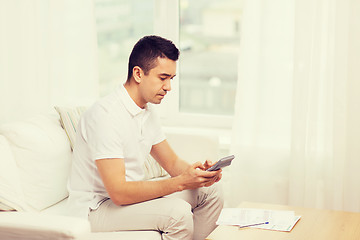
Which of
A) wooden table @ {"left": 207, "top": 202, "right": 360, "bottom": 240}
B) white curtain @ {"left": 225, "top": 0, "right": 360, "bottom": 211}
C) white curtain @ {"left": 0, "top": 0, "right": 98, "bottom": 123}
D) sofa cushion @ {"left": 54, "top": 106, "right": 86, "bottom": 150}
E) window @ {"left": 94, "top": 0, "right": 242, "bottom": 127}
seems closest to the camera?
wooden table @ {"left": 207, "top": 202, "right": 360, "bottom": 240}

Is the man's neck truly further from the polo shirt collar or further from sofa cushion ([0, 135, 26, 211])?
sofa cushion ([0, 135, 26, 211])

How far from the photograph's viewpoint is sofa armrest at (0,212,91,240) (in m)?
1.85

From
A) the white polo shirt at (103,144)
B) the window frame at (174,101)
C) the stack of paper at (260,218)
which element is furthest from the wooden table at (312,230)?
the window frame at (174,101)

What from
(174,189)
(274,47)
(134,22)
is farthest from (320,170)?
(134,22)

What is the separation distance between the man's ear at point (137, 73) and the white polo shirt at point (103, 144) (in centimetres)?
8

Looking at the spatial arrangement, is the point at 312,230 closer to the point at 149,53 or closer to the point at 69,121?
the point at 149,53

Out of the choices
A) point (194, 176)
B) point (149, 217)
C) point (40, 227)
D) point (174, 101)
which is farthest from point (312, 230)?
point (174, 101)

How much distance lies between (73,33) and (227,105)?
1.11m

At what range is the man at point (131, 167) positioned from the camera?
2254 mm

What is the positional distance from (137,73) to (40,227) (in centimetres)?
82

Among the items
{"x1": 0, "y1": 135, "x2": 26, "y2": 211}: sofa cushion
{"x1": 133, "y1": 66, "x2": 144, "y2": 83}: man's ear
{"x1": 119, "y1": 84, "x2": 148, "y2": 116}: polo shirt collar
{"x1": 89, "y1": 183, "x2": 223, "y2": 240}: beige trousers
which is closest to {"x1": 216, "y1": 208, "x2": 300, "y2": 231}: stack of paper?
{"x1": 89, "y1": 183, "x2": 223, "y2": 240}: beige trousers

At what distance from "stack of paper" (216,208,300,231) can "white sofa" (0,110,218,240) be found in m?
0.31

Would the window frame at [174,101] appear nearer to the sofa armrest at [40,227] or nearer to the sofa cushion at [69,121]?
the sofa cushion at [69,121]

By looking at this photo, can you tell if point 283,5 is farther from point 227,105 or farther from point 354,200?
point 354,200
